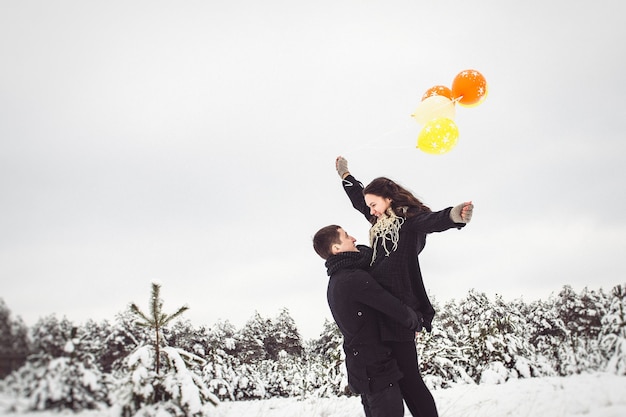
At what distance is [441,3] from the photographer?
168 inches

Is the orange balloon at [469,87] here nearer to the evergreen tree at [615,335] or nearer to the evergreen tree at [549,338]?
the evergreen tree at [615,335]

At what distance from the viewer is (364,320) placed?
2141 millimetres

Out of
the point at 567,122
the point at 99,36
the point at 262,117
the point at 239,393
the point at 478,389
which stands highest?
the point at 262,117

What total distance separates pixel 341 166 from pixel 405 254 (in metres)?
0.93

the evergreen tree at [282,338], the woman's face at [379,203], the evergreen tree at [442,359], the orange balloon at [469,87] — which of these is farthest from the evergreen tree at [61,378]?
the evergreen tree at [442,359]

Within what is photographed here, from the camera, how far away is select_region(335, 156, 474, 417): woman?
2014 millimetres

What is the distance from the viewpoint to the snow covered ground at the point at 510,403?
2.24 meters

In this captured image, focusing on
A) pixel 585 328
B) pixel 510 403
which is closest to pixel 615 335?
pixel 585 328

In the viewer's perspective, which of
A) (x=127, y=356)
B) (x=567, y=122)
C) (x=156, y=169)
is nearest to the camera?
(x=127, y=356)

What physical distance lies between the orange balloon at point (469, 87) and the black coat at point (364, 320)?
154 centimetres

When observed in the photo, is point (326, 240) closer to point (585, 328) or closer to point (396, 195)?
point (396, 195)

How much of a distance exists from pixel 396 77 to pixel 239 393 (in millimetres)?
4476

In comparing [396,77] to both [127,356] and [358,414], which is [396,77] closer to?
[358,414]

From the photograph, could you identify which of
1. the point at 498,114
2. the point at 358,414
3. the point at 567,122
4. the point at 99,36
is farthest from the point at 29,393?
the point at 498,114
